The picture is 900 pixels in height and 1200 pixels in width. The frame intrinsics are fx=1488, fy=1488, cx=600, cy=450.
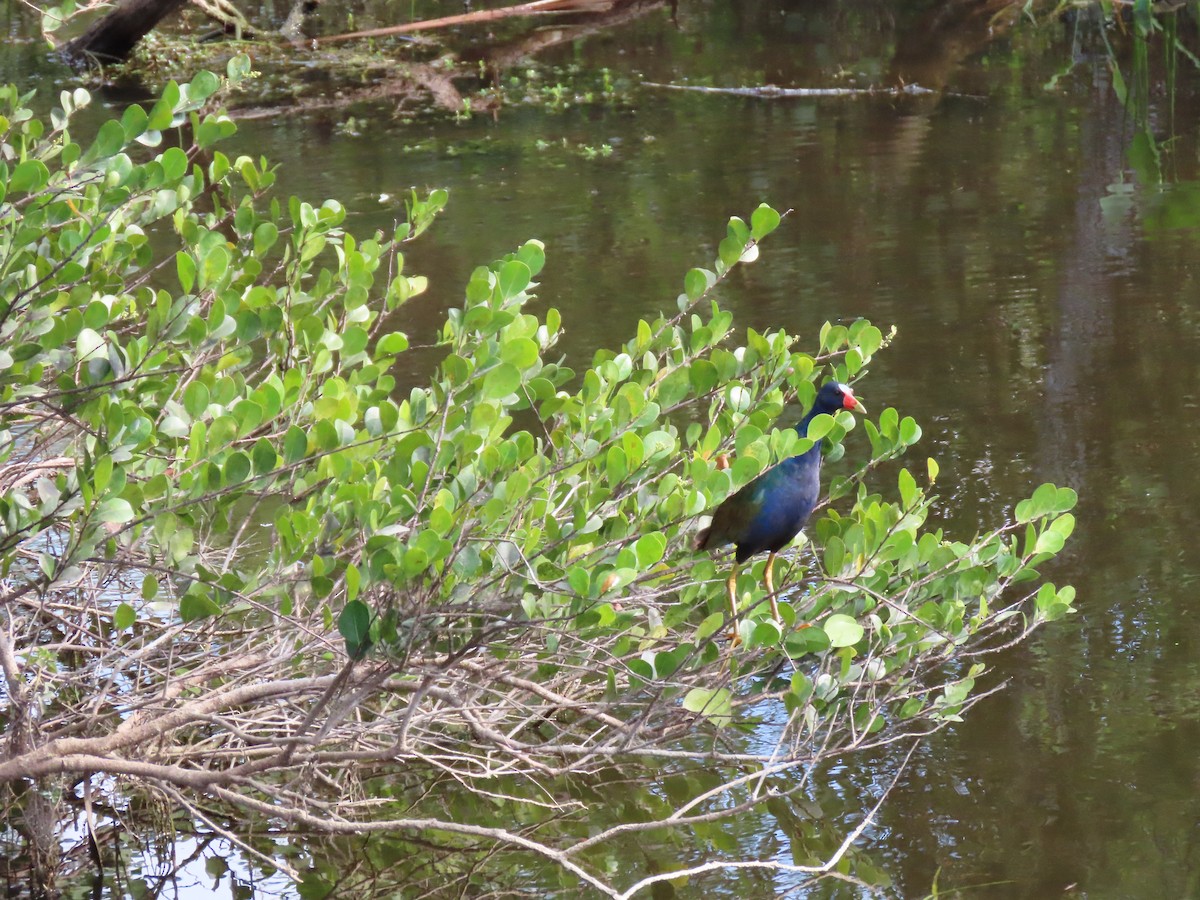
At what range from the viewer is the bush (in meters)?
3.21

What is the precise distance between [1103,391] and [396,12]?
45.0 ft

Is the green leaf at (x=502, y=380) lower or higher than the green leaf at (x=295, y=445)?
higher

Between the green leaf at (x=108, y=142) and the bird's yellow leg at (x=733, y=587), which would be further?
the bird's yellow leg at (x=733, y=587)

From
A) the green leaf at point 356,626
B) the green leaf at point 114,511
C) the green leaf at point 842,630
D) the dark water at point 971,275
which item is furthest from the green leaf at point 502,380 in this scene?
the dark water at point 971,275

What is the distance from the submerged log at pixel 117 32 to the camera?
1470 cm

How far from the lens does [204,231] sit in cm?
379

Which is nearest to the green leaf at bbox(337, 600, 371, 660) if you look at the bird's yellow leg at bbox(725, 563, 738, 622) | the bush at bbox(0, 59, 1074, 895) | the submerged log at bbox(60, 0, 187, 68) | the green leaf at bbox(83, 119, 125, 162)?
the bush at bbox(0, 59, 1074, 895)

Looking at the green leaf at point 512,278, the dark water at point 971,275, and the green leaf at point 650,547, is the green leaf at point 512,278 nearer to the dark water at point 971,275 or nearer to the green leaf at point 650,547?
the green leaf at point 650,547

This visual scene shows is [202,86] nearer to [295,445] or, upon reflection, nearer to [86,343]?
[86,343]

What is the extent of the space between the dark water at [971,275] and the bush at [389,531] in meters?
0.46

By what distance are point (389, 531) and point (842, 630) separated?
1057 millimetres

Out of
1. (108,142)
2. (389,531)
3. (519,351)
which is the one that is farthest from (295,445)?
(108,142)

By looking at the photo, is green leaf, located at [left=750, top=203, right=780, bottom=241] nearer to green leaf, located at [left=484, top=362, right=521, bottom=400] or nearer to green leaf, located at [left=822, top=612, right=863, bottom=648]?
green leaf, located at [left=484, top=362, right=521, bottom=400]

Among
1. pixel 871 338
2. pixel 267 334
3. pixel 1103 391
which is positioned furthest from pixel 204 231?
pixel 1103 391
